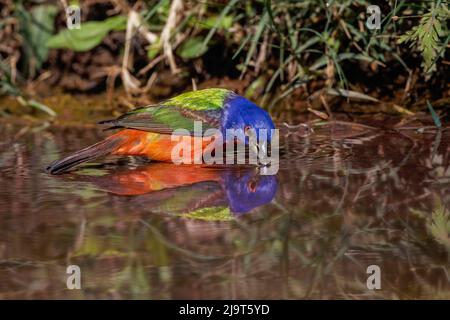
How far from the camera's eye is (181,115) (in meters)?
4.16

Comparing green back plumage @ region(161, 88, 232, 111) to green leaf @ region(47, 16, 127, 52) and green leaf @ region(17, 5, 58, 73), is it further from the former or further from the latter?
green leaf @ region(17, 5, 58, 73)

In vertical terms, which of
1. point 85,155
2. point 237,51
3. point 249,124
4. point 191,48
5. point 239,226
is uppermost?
point 191,48

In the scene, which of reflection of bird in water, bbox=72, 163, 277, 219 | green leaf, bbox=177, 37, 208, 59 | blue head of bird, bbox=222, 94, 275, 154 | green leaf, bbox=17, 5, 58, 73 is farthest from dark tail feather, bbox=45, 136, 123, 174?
green leaf, bbox=17, 5, 58, 73

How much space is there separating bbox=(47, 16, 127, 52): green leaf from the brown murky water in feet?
7.00

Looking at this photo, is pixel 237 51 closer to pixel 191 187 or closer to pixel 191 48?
pixel 191 48

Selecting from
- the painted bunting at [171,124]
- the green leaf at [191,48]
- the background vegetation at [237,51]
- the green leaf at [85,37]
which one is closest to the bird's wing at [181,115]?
the painted bunting at [171,124]

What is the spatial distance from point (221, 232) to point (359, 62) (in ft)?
9.60

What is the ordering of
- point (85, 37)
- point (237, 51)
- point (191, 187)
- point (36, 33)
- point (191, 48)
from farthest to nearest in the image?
1. point (36, 33)
2. point (85, 37)
3. point (191, 48)
4. point (237, 51)
5. point (191, 187)

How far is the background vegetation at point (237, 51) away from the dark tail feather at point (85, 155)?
89 centimetres

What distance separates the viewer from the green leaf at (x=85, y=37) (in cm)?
613

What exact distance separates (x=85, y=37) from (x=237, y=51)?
192 cm

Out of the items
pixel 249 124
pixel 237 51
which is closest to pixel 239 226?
pixel 249 124

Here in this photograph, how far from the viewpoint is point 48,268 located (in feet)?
7.88

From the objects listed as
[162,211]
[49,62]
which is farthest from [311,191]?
[49,62]
